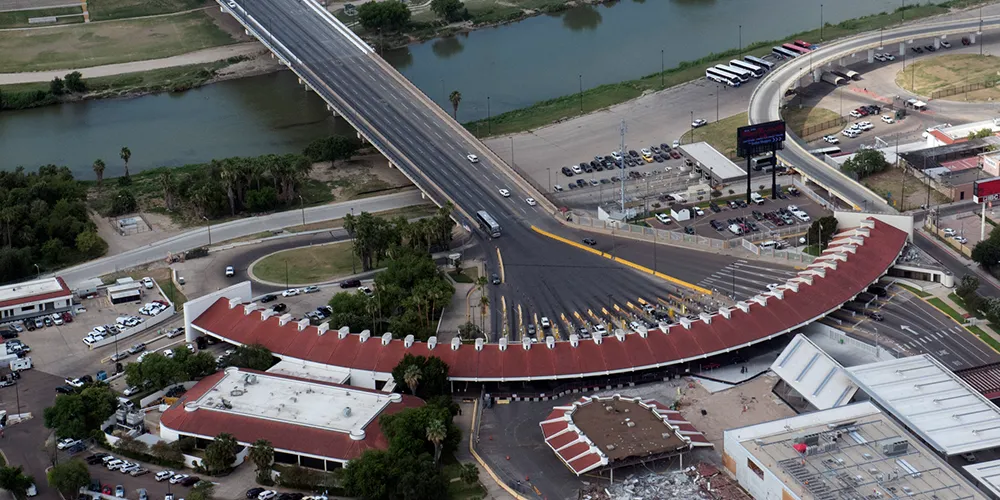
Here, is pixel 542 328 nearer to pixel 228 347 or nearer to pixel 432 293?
pixel 432 293

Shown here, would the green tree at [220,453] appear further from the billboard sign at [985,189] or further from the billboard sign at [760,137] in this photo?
the billboard sign at [985,189]

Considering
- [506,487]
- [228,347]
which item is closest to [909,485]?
[506,487]

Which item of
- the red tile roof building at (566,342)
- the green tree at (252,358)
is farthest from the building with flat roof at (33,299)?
the green tree at (252,358)

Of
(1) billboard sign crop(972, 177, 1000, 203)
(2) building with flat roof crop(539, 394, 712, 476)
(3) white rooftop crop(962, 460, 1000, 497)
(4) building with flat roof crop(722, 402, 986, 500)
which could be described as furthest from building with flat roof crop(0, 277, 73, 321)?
(1) billboard sign crop(972, 177, 1000, 203)

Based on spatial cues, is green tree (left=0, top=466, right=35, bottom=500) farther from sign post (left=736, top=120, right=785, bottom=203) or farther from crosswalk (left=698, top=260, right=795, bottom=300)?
sign post (left=736, top=120, right=785, bottom=203)

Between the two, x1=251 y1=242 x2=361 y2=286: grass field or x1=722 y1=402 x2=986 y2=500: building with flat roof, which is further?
x1=251 y1=242 x2=361 y2=286: grass field
